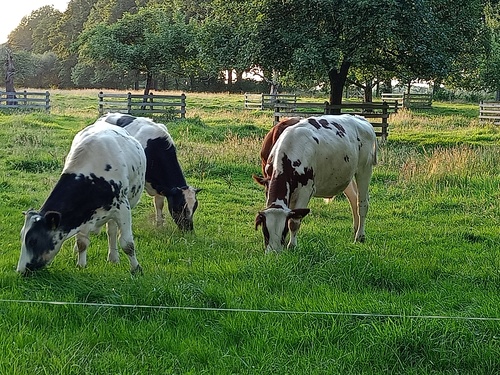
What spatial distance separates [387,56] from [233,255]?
14818 mm

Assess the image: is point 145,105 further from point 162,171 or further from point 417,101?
point 417,101

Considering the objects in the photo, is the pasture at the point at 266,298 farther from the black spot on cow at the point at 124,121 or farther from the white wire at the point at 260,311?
the black spot on cow at the point at 124,121

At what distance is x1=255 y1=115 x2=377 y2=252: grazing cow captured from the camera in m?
6.48

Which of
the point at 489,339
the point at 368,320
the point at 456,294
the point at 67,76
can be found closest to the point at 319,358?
the point at 368,320

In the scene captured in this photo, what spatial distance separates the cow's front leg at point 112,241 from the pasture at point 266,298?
0.19 metres

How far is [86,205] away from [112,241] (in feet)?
2.47

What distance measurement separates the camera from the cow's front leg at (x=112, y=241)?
6.17 meters

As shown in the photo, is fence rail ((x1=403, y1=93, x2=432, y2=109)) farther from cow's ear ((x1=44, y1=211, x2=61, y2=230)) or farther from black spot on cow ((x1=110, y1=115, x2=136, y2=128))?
cow's ear ((x1=44, y1=211, x2=61, y2=230))

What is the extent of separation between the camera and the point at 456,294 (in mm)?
5234

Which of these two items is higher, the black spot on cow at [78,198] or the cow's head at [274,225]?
the black spot on cow at [78,198]

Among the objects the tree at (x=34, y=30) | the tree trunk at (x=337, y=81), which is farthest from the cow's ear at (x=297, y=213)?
the tree at (x=34, y=30)

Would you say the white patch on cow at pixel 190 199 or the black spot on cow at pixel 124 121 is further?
the black spot on cow at pixel 124 121

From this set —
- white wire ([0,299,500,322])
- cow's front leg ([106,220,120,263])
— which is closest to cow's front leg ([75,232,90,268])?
cow's front leg ([106,220,120,263])

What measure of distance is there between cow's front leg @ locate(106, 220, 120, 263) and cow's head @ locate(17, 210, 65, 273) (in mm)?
841
